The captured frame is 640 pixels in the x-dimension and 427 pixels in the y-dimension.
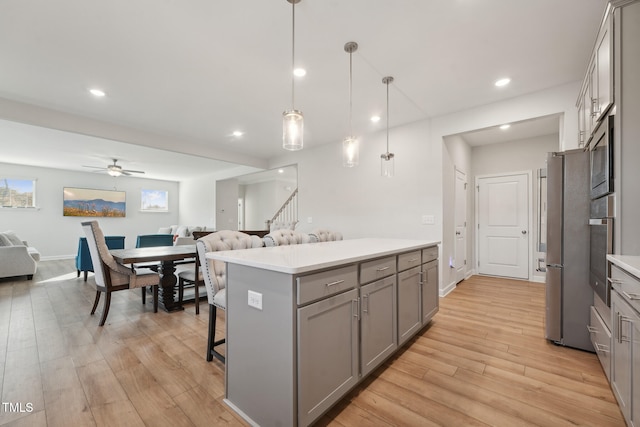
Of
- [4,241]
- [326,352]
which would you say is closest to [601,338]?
[326,352]

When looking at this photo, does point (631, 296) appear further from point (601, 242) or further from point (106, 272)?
point (106, 272)

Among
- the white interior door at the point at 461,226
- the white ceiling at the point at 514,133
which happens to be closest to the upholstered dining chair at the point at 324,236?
the white interior door at the point at 461,226

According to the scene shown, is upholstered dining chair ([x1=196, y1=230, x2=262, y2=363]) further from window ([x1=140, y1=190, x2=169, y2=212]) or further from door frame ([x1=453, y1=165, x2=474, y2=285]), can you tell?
window ([x1=140, y1=190, x2=169, y2=212])

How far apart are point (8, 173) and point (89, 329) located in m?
7.74

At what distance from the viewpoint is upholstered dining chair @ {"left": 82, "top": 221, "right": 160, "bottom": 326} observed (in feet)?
9.61

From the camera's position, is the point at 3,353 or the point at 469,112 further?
the point at 469,112

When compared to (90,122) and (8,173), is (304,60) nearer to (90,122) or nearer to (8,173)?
(90,122)

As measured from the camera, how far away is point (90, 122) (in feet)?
13.8

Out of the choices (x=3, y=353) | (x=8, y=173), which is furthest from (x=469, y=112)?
(x=8, y=173)

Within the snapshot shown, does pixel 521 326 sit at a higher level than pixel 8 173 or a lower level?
lower

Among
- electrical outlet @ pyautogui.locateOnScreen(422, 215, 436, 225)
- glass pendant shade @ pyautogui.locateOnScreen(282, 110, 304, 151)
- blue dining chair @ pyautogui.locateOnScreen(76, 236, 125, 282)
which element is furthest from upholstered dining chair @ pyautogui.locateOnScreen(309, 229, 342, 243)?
blue dining chair @ pyautogui.locateOnScreen(76, 236, 125, 282)

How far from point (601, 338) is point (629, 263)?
3.17 ft

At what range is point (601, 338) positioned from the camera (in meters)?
1.89

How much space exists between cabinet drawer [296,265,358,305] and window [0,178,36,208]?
1004 centimetres
